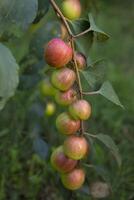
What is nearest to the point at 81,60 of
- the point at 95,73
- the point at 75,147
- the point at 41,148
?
the point at 95,73

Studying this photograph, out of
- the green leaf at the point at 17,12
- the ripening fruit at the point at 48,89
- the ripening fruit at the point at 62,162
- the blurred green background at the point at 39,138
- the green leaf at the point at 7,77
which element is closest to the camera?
the green leaf at the point at 7,77

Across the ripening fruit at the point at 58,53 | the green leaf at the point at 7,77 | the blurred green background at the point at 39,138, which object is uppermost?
the green leaf at the point at 7,77

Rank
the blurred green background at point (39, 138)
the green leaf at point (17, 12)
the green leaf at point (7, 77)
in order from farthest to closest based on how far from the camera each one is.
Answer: the blurred green background at point (39, 138), the green leaf at point (17, 12), the green leaf at point (7, 77)

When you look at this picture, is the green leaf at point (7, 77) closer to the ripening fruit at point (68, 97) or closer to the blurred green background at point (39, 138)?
the ripening fruit at point (68, 97)

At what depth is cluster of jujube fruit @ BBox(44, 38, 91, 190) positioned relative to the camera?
101 centimetres

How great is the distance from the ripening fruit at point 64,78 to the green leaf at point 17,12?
11 cm

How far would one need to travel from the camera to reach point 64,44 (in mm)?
1002

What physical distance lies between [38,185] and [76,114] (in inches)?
31.4

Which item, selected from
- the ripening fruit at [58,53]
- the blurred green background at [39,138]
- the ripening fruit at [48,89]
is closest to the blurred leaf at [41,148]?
the blurred green background at [39,138]

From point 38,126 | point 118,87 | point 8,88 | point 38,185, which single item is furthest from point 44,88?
point 118,87

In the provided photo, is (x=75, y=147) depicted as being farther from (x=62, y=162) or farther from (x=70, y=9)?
(x=70, y=9)

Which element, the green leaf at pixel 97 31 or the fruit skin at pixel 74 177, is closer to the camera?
the green leaf at pixel 97 31

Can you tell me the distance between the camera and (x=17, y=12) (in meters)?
1.04

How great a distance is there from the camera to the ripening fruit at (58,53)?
99 cm
